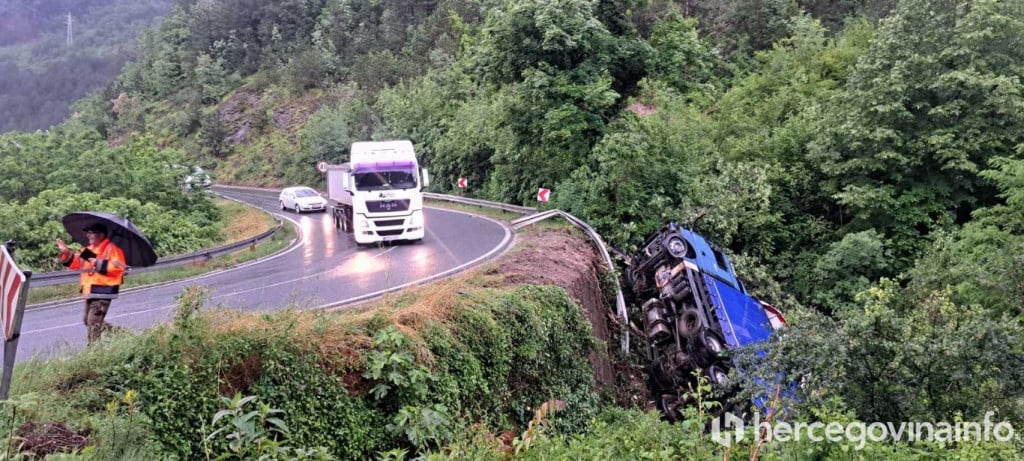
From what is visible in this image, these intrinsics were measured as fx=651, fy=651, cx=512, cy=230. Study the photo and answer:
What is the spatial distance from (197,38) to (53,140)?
58610 mm

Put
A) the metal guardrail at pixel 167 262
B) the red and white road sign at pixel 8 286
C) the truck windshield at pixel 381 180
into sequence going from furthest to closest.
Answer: the truck windshield at pixel 381 180 → the metal guardrail at pixel 167 262 → the red and white road sign at pixel 8 286

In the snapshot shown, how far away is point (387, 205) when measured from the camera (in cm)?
1875

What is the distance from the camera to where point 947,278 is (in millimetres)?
15195

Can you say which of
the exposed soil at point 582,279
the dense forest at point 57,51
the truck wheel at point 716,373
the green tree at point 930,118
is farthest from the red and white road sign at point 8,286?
the dense forest at point 57,51

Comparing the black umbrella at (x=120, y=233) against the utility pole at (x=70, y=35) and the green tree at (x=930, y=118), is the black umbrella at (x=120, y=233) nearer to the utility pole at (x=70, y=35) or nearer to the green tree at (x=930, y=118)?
the green tree at (x=930, y=118)

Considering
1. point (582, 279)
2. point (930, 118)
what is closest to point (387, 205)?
point (582, 279)

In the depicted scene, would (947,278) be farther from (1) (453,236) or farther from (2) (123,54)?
(2) (123,54)

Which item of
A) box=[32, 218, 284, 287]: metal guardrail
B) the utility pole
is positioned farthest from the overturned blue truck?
the utility pole

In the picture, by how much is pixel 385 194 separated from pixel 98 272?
1079 cm

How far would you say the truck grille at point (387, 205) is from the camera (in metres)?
18.7

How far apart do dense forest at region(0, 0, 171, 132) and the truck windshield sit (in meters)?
87.3

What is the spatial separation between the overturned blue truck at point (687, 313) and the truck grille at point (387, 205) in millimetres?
6820

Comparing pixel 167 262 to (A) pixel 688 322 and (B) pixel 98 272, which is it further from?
(A) pixel 688 322

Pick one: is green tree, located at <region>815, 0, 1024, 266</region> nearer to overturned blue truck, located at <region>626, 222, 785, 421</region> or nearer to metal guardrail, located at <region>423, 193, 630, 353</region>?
overturned blue truck, located at <region>626, 222, 785, 421</region>
